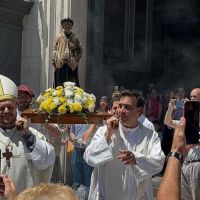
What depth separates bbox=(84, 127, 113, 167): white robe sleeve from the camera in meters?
4.56

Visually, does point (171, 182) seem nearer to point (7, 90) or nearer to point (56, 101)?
point (7, 90)

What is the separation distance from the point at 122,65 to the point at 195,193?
9.56 meters

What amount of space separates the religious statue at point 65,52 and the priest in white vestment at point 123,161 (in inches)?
206

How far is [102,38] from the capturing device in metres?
12.7

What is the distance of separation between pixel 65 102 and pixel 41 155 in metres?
1.82

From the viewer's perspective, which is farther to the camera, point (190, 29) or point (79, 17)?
point (190, 29)

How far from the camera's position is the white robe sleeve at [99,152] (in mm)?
4562

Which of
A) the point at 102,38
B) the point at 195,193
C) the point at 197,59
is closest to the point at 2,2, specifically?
the point at 102,38

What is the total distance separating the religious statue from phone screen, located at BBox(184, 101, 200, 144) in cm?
672

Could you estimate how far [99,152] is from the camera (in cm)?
457

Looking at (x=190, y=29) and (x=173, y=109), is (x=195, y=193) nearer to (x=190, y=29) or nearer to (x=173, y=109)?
(x=173, y=109)

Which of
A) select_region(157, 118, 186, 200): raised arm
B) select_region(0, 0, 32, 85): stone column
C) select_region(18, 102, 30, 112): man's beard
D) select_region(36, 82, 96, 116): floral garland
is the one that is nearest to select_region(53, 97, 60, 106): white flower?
select_region(36, 82, 96, 116): floral garland

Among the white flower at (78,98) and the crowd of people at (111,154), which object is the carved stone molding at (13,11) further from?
Result: the crowd of people at (111,154)

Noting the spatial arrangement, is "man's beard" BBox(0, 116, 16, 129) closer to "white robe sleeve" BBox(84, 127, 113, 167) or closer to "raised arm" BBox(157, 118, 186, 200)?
"white robe sleeve" BBox(84, 127, 113, 167)
